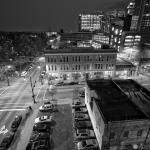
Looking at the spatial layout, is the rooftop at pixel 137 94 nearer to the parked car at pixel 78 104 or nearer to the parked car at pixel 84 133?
the parked car at pixel 84 133

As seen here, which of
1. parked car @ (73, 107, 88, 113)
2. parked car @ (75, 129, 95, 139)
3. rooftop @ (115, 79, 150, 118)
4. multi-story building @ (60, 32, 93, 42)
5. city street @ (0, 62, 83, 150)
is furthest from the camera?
multi-story building @ (60, 32, 93, 42)

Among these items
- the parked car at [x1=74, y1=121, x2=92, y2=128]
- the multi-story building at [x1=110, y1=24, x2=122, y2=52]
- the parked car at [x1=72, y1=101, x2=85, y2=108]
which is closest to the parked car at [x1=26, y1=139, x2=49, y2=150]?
the parked car at [x1=74, y1=121, x2=92, y2=128]

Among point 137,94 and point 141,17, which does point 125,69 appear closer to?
point 137,94

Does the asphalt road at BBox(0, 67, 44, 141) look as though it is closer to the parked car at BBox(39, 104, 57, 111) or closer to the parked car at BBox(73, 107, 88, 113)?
the parked car at BBox(39, 104, 57, 111)

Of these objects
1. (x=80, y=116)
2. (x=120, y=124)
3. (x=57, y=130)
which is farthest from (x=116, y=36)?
(x=120, y=124)

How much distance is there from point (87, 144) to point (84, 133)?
2.89 meters

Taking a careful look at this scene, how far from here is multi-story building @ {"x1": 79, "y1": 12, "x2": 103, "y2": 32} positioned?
165413mm

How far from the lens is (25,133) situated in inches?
1145

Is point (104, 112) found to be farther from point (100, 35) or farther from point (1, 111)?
point (100, 35)

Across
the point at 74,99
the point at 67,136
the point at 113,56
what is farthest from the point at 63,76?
the point at 67,136

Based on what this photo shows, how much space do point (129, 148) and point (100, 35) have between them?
342 feet

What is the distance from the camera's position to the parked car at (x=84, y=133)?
27.4m

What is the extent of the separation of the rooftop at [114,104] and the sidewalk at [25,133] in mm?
17526

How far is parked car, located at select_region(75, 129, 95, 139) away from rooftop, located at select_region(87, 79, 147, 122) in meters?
7.57
